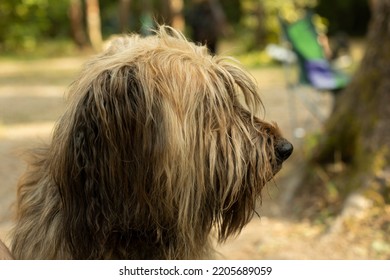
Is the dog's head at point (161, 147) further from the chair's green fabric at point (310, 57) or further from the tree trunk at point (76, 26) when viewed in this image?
the tree trunk at point (76, 26)

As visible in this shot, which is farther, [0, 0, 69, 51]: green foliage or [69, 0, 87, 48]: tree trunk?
[69, 0, 87, 48]: tree trunk

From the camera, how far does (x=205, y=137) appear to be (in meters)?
2.60

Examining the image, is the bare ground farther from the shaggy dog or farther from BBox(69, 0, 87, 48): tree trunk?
BBox(69, 0, 87, 48): tree trunk

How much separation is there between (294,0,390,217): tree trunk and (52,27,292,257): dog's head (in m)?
2.41

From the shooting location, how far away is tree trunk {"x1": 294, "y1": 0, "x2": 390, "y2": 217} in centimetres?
499

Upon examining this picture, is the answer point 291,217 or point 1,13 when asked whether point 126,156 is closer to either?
point 291,217

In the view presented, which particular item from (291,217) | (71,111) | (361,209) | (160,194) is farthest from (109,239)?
(291,217)

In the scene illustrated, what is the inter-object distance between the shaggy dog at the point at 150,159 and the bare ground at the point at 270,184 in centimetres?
54

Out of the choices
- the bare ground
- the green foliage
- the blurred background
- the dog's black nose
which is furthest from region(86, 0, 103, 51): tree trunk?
the dog's black nose

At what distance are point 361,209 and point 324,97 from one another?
24.4 ft

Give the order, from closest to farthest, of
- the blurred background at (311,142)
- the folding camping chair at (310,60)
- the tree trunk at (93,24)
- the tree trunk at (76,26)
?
the blurred background at (311,142) < the folding camping chair at (310,60) < the tree trunk at (93,24) < the tree trunk at (76,26)

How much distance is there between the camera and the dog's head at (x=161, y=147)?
2.39 metres

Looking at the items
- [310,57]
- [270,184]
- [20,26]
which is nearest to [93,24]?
[20,26]

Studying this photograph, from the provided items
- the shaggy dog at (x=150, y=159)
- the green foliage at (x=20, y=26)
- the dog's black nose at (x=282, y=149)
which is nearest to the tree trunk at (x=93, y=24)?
the green foliage at (x=20, y=26)
